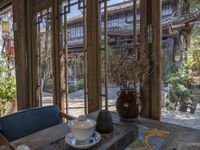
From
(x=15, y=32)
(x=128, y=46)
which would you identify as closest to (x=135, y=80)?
(x=128, y=46)

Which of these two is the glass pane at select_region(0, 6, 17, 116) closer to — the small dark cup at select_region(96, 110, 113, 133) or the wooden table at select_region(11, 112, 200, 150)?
the wooden table at select_region(11, 112, 200, 150)

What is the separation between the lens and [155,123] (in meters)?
1.17

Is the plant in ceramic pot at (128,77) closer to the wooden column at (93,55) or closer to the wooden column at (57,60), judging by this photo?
the wooden column at (93,55)

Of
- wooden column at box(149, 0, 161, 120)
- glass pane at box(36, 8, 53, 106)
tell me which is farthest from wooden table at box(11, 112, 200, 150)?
glass pane at box(36, 8, 53, 106)

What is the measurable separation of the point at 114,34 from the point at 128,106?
1.95 ft

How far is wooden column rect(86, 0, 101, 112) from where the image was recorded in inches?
62.8

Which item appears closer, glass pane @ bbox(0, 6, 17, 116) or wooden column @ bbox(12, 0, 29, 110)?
wooden column @ bbox(12, 0, 29, 110)

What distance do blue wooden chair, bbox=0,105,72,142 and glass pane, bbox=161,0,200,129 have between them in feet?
2.52

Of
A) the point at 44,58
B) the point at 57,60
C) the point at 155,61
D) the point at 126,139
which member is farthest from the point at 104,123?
the point at 44,58

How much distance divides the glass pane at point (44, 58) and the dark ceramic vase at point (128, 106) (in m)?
1.16

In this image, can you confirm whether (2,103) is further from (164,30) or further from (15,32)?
(164,30)

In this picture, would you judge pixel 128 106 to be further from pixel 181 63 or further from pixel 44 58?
pixel 44 58

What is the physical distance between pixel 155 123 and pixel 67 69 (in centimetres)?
104

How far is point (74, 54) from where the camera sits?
183 centimetres
